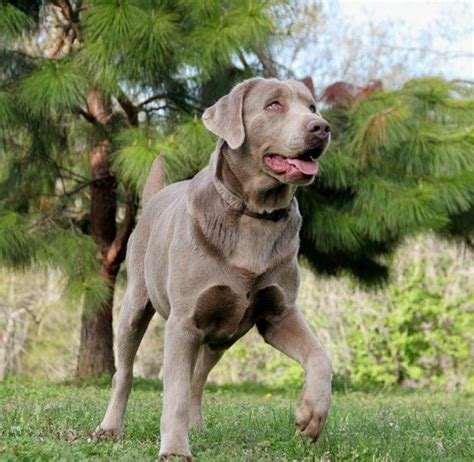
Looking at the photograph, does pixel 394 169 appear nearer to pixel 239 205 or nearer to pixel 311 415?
pixel 239 205

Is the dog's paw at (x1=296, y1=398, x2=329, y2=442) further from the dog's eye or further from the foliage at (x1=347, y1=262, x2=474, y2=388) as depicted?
the foliage at (x1=347, y1=262, x2=474, y2=388)

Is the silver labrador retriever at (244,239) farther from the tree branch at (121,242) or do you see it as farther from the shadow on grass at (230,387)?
the tree branch at (121,242)

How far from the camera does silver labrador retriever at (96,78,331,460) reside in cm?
421

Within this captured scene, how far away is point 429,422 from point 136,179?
4.72 meters

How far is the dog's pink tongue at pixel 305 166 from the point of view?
4.23 m

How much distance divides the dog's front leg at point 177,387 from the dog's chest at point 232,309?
10 cm

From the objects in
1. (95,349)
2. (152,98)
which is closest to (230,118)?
(152,98)

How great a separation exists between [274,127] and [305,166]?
0.25 metres

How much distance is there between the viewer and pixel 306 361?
4.19m

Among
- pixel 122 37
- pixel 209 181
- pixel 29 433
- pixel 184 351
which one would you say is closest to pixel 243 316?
pixel 184 351

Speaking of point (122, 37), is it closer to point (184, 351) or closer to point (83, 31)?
point (83, 31)

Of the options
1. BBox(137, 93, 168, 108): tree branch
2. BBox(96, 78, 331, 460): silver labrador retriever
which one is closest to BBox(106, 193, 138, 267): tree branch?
BBox(137, 93, 168, 108): tree branch

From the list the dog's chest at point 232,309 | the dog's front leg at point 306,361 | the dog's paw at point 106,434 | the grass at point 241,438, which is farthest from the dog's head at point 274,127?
the dog's paw at point 106,434

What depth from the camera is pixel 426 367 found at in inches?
600
